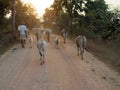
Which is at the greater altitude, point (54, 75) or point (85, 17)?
point (85, 17)

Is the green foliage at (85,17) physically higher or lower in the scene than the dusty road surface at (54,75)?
higher

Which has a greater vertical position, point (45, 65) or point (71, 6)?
point (71, 6)

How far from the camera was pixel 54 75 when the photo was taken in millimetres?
15789

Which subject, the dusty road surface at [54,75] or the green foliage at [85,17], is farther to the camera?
the green foliage at [85,17]

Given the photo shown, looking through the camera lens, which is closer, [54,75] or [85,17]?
[54,75]

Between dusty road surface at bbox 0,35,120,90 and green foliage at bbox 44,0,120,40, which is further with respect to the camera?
green foliage at bbox 44,0,120,40

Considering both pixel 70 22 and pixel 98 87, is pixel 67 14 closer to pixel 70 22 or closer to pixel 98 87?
pixel 70 22

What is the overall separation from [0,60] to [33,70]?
4.42 meters

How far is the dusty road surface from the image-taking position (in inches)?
541

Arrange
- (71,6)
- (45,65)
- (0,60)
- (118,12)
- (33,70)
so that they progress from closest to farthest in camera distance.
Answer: (33,70), (45,65), (0,60), (118,12), (71,6)

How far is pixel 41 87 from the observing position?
13.4 metres

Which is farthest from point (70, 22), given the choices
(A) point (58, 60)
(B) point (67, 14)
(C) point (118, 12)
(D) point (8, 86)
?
(D) point (8, 86)

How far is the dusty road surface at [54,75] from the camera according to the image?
1373 centimetres

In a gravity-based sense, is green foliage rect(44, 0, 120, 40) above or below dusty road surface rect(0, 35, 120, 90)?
above
